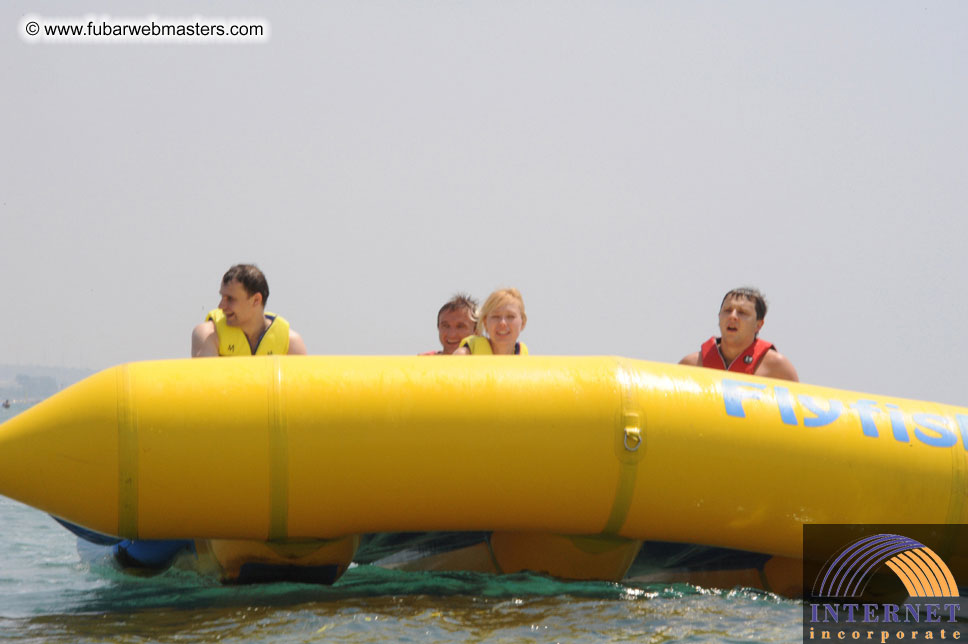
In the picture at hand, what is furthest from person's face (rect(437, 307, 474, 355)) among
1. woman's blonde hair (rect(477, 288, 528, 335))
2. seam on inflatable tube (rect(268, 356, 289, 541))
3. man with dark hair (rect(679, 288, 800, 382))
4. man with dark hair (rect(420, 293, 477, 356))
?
seam on inflatable tube (rect(268, 356, 289, 541))

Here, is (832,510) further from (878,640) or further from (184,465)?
(184,465)

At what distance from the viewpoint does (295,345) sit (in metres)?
5.52

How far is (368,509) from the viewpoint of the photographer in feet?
14.4

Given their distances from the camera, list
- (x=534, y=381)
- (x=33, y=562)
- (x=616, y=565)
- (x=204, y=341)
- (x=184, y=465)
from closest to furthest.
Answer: (x=184, y=465) → (x=534, y=381) → (x=616, y=565) → (x=204, y=341) → (x=33, y=562)

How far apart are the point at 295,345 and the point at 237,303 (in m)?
0.36

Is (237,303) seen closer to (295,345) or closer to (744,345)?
(295,345)

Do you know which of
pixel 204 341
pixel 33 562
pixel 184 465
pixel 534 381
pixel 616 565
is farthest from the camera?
pixel 33 562

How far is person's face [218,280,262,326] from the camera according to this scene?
17.6ft

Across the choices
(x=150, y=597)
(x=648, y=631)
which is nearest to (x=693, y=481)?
(x=648, y=631)

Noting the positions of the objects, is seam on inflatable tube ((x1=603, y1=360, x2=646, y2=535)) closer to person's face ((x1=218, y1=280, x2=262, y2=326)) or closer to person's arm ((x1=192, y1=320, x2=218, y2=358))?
person's face ((x1=218, y1=280, x2=262, y2=326))

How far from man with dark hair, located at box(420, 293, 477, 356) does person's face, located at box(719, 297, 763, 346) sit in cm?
152

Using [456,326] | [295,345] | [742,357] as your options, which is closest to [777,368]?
[742,357]

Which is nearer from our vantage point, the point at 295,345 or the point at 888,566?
the point at 888,566

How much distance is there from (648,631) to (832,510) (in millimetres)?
Result: 966
